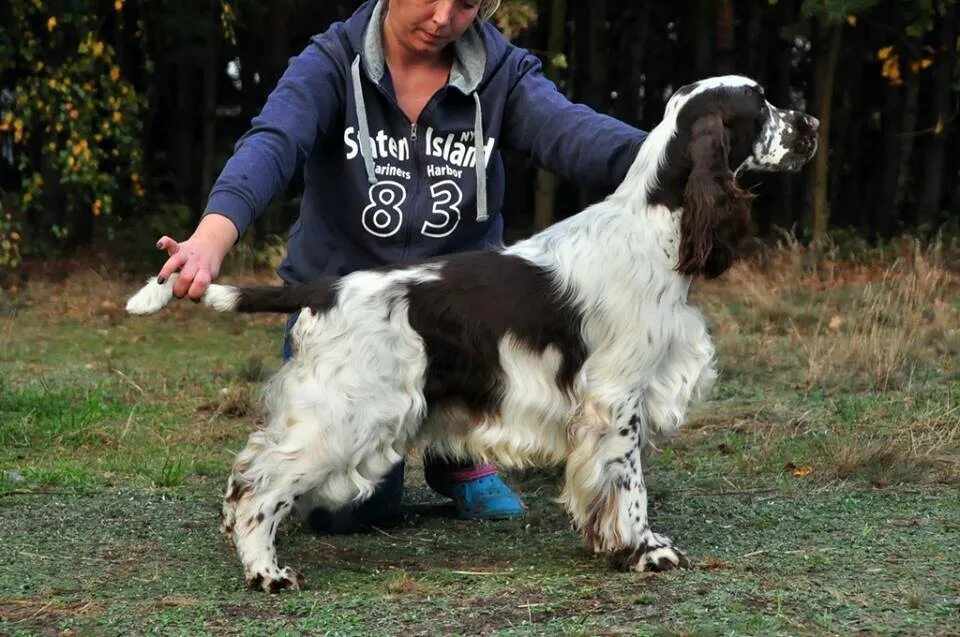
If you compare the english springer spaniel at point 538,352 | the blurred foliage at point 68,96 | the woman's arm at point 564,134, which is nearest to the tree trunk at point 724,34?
the blurred foliage at point 68,96

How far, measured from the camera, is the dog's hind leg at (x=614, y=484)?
402 centimetres

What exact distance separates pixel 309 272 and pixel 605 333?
1.25 metres

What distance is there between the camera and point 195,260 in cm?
366

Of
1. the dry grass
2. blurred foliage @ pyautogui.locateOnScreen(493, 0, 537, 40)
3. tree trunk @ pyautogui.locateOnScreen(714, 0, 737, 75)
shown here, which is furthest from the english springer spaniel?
tree trunk @ pyautogui.locateOnScreen(714, 0, 737, 75)

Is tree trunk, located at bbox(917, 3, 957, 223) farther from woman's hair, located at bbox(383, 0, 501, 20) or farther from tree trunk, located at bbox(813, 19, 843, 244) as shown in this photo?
woman's hair, located at bbox(383, 0, 501, 20)

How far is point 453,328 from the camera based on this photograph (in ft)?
13.0

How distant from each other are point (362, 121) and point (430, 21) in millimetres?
380

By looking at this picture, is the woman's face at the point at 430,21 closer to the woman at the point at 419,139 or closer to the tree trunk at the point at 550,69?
the woman at the point at 419,139

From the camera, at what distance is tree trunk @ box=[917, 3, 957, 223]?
595 inches

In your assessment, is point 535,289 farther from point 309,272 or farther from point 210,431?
point 210,431

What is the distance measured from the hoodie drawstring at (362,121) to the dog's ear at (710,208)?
3.59 feet

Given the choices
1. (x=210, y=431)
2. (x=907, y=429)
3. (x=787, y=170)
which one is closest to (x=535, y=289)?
(x=787, y=170)

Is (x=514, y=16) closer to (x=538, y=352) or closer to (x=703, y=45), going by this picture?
(x=703, y=45)

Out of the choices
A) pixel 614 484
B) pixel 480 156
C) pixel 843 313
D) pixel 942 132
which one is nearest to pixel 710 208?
pixel 614 484
